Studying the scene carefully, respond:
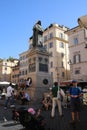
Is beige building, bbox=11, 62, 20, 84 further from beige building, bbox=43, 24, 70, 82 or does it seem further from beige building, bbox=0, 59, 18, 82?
beige building, bbox=43, 24, 70, 82

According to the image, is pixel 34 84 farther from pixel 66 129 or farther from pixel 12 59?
pixel 12 59

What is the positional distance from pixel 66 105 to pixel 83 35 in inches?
1330

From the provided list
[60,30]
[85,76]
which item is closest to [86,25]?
[85,76]

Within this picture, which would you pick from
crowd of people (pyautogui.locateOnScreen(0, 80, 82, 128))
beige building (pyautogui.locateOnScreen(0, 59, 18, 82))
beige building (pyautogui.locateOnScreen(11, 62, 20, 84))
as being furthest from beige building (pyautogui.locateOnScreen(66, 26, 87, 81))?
beige building (pyautogui.locateOnScreen(0, 59, 18, 82))

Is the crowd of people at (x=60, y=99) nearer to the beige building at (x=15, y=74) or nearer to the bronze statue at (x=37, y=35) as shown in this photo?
the bronze statue at (x=37, y=35)

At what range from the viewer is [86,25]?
6172 mm

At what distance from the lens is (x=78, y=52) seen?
4556cm

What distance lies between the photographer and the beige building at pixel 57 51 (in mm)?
55844

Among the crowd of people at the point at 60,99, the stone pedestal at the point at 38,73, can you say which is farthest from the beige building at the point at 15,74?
the crowd of people at the point at 60,99

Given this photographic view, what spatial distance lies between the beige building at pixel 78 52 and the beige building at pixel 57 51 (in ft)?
29.8

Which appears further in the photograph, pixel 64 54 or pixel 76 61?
pixel 64 54

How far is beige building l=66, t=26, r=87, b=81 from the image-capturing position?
142 ft

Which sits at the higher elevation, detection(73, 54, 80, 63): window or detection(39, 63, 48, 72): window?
detection(73, 54, 80, 63): window

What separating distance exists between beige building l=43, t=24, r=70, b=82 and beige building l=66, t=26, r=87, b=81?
909 cm
